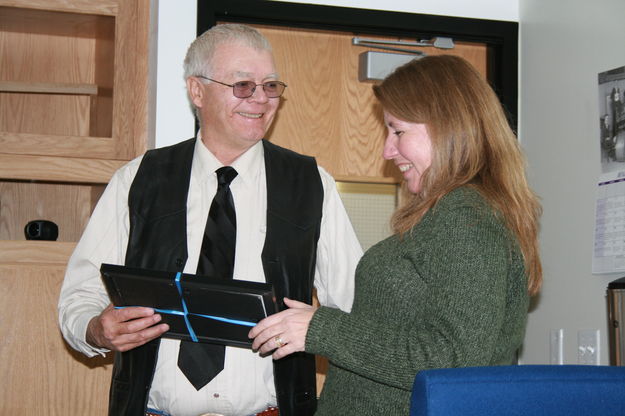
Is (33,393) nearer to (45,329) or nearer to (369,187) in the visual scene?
(45,329)

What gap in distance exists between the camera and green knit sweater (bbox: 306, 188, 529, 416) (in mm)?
1198

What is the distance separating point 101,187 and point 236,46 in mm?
743

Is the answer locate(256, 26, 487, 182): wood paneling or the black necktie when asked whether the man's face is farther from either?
locate(256, 26, 487, 182): wood paneling

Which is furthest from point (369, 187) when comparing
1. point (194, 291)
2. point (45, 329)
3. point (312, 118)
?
point (194, 291)

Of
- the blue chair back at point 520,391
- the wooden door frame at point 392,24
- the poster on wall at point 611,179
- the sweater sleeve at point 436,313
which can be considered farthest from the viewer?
the wooden door frame at point 392,24

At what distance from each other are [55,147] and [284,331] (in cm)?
130

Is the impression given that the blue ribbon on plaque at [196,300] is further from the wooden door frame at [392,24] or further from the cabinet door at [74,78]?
the wooden door frame at [392,24]

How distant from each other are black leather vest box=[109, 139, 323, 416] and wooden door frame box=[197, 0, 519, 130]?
0.68 metres

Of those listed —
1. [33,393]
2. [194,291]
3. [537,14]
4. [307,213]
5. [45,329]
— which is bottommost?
[33,393]

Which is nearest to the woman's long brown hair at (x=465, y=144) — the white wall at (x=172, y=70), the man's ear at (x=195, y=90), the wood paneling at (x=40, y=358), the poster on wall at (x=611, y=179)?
the man's ear at (x=195, y=90)

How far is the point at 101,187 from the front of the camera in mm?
2430

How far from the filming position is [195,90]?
2023mm

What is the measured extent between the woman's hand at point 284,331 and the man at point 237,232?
1.21ft

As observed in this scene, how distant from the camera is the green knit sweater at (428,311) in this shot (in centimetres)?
120
